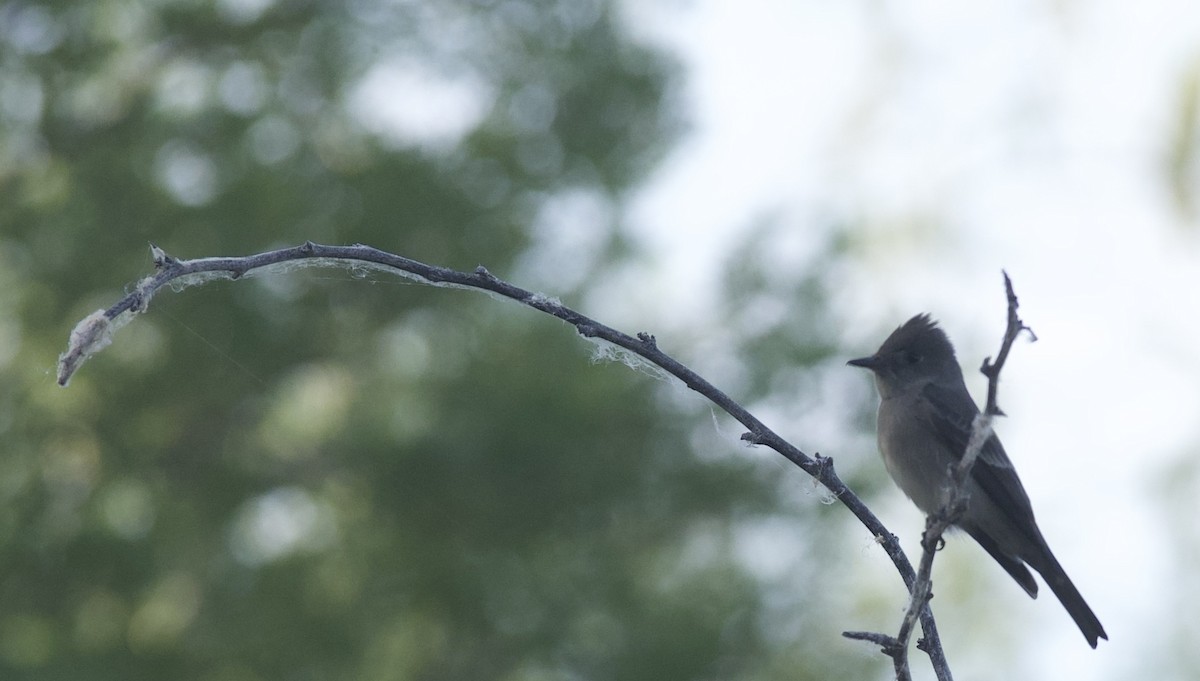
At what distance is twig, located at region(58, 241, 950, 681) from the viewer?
49.1 inches

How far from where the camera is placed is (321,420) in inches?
A: 241

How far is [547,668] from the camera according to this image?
19.3 feet

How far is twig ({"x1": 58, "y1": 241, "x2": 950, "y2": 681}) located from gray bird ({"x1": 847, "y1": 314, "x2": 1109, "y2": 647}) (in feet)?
4.67

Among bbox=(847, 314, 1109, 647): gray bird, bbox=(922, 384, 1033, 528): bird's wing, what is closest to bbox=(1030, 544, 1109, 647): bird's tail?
bbox=(847, 314, 1109, 647): gray bird

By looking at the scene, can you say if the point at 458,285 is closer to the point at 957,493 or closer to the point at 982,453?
the point at 957,493

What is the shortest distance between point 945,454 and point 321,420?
366cm

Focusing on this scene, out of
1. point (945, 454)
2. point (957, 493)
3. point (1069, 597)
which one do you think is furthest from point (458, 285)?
point (945, 454)

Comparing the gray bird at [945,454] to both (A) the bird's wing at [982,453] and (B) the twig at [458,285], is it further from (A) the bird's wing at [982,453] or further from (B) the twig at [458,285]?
(B) the twig at [458,285]

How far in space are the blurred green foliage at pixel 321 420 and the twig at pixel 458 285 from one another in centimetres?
448

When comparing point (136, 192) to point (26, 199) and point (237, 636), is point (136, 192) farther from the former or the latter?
point (237, 636)

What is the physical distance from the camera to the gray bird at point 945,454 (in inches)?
119

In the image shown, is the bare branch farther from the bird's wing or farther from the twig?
the bird's wing

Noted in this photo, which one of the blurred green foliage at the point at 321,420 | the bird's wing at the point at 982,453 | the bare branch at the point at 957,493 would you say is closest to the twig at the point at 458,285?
the bare branch at the point at 957,493

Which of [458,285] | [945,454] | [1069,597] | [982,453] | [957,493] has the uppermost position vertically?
[945,454]
